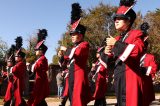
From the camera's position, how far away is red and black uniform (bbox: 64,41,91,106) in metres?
9.14

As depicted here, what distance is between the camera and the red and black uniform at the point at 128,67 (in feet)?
19.7

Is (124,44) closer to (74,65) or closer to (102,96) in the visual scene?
(74,65)

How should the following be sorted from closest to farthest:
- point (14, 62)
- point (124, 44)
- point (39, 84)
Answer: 1. point (124, 44)
2. point (39, 84)
3. point (14, 62)

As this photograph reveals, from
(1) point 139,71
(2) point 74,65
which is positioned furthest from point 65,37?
(1) point 139,71

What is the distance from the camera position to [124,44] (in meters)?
6.02

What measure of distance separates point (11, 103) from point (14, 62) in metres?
1.40

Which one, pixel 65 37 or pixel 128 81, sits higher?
pixel 65 37

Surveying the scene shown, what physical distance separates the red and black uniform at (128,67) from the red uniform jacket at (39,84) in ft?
17.9

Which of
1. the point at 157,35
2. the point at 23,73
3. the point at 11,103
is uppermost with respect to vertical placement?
the point at 157,35

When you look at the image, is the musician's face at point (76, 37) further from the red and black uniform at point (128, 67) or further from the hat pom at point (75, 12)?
the red and black uniform at point (128, 67)

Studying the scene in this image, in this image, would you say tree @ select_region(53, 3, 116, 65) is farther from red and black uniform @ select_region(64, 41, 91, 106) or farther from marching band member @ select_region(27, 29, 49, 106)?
red and black uniform @ select_region(64, 41, 91, 106)

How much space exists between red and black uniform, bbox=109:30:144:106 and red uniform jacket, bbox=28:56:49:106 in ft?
17.9

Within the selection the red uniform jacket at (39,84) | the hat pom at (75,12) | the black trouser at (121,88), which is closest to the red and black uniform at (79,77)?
the hat pom at (75,12)

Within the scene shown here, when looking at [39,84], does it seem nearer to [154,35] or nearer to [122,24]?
[122,24]
